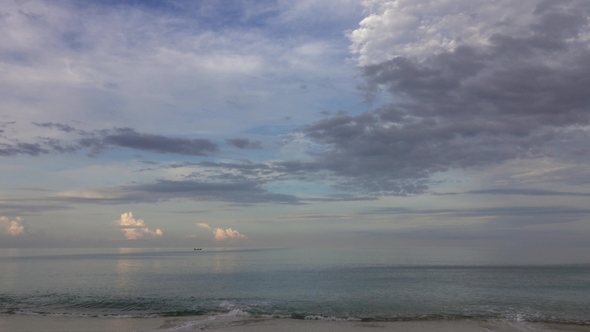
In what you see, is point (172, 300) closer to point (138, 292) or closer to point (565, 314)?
point (138, 292)

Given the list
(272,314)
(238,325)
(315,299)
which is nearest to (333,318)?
(272,314)

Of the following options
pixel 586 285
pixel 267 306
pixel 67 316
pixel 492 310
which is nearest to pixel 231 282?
pixel 267 306

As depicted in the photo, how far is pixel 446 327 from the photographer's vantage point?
2920cm

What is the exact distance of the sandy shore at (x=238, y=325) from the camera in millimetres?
28453

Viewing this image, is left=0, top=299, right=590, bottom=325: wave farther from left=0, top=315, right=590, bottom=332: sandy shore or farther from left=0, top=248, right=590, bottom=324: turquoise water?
left=0, top=315, right=590, bottom=332: sandy shore

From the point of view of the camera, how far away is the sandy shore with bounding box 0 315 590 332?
2845 centimetres

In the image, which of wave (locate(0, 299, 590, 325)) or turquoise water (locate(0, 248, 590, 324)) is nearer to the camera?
wave (locate(0, 299, 590, 325))

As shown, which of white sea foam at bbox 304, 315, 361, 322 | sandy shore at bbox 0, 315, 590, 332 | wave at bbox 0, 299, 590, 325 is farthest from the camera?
wave at bbox 0, 299, 590, 325

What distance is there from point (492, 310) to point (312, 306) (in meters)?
19.1

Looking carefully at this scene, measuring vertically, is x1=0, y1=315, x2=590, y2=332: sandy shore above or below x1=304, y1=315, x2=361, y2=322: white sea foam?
above

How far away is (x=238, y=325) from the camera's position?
29.9 meters

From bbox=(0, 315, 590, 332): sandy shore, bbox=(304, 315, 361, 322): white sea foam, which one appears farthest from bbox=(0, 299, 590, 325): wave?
bbox=(0, 315, 590, 332): sandy shore

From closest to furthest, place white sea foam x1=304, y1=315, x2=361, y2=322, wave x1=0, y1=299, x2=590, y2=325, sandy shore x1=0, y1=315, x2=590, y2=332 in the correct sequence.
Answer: sandy shore x1=0, y1=315, x2=590, y2=332 < white sea foam x1=304, y1=315, x2=361, y2=322 < wave x1=0, y1=299, x2=590, y2=325

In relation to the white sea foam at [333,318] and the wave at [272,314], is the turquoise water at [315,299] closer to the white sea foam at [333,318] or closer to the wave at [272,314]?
the wave at [272,314]
